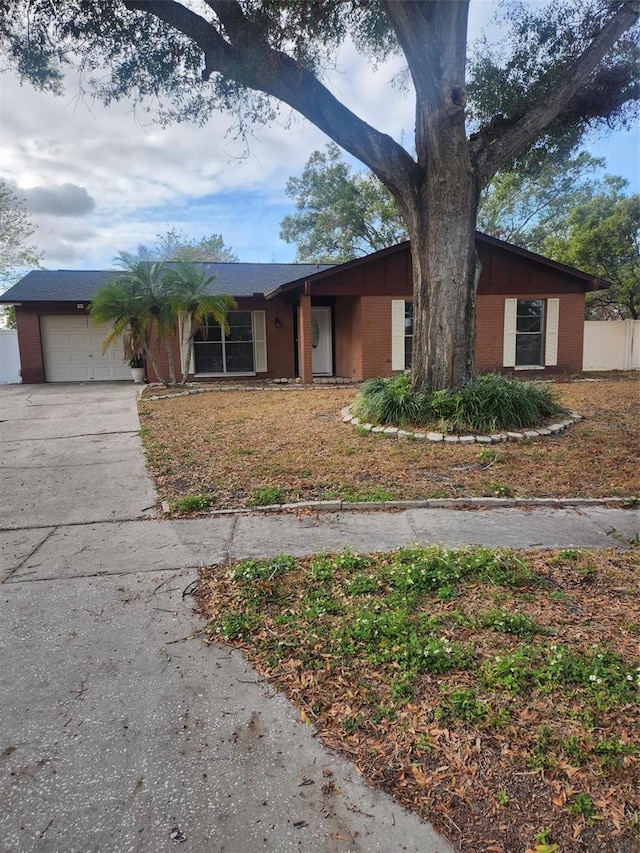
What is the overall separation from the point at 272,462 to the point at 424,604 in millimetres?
3101

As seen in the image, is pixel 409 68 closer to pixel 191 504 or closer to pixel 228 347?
pixel 191 504

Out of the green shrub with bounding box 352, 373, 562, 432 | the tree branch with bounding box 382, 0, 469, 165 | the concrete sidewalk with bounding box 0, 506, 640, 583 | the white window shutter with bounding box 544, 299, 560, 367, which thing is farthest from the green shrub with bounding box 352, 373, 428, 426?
the white window shutter with bounding box 544, 299, 560, 367

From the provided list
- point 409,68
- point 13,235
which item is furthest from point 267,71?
point 13,235

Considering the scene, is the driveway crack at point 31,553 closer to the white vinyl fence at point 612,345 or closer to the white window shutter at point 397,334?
the white window shutter at point 397,334

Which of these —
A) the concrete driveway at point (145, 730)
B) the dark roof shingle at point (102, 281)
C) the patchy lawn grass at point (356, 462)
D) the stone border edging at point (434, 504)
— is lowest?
the concrete driveway at point (145, 730)

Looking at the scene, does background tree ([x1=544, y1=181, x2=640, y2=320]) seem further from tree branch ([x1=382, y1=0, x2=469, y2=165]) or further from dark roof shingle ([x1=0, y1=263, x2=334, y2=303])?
tree branch ([x1=382, y1=0, x2=469, y2=165])

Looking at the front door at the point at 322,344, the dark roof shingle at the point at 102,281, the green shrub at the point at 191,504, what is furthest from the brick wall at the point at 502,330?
the green shrub at the point at 191,504

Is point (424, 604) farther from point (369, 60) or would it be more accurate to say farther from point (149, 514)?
point (369, 60)

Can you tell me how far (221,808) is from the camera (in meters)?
1.58

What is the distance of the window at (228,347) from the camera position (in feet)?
49.1

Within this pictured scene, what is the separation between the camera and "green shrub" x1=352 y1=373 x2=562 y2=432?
654 centimetres

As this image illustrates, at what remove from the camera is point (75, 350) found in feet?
49.7

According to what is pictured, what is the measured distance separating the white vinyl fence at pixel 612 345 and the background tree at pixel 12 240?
23769 millimetres

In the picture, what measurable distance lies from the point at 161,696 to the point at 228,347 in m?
13.6
